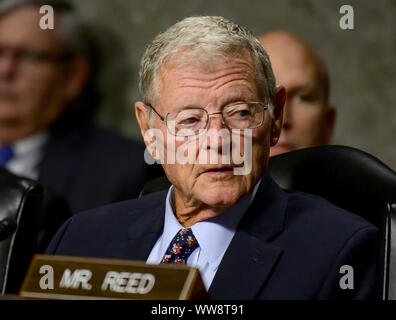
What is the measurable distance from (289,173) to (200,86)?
0.41 meters

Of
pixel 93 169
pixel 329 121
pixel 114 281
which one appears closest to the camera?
pixel 114 281

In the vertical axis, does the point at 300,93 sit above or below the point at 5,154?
above

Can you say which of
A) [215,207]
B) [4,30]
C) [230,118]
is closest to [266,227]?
[215,207]

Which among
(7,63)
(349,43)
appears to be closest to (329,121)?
(349,43)

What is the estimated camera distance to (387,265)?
1509 mm

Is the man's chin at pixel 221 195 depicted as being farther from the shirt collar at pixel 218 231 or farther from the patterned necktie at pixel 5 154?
the patterned necktie at pixel 5 154

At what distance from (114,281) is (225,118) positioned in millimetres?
459

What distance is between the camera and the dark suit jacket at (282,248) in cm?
150

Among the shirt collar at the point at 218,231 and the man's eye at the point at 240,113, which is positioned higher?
the man's eye at the point at 240,113

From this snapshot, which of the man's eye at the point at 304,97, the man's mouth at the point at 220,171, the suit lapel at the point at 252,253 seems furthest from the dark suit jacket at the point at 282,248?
the man's eye at the point at 304,97

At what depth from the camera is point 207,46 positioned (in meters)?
1.55

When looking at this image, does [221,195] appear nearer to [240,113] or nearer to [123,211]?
[240,113]

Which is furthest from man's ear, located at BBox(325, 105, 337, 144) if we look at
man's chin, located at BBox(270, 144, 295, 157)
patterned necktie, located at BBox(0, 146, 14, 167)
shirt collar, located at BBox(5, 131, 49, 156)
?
patterned necktie, located at BBox(0, 146, 14, 167)

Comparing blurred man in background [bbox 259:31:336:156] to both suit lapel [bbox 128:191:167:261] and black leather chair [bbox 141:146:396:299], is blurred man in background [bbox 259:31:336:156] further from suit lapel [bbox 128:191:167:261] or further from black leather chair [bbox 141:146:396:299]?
suit lapel [bbox 128:191:167:261]
